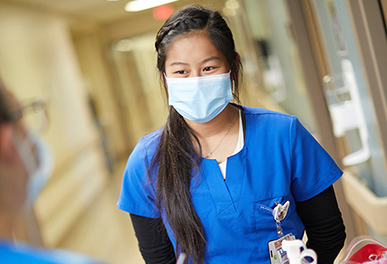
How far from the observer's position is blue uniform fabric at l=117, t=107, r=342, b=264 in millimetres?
1102

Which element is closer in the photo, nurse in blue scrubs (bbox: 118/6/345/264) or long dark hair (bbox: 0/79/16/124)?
long dark hair (bbox: 0/79/16/124)

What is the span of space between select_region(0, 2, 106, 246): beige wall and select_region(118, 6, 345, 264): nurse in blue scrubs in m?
3.22

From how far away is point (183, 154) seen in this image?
119 centimetres

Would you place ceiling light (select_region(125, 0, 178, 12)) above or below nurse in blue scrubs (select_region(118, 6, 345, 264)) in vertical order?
above

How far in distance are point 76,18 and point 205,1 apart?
6353 mm

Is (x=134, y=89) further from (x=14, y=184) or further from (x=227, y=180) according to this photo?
(x=14, y=184)

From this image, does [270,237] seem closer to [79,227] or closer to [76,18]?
[79,227]

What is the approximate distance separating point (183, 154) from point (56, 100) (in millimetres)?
4693

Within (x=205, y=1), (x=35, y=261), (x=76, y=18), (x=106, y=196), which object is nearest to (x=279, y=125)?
(x=205, y=1)

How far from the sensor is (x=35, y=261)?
0.46 metres

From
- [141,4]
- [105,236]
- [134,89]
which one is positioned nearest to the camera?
[105,236]

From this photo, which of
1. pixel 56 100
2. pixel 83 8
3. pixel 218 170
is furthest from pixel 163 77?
pixel 83 8

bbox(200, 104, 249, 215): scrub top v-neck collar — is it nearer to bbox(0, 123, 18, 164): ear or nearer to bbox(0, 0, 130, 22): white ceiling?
bbox(0, 123, 18, 164): ear

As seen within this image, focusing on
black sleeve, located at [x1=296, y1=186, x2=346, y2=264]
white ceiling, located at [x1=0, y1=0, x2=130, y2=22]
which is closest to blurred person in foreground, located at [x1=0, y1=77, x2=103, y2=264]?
black sleeve, located at [x1=296, y1=186, x2=346, y2=264]
